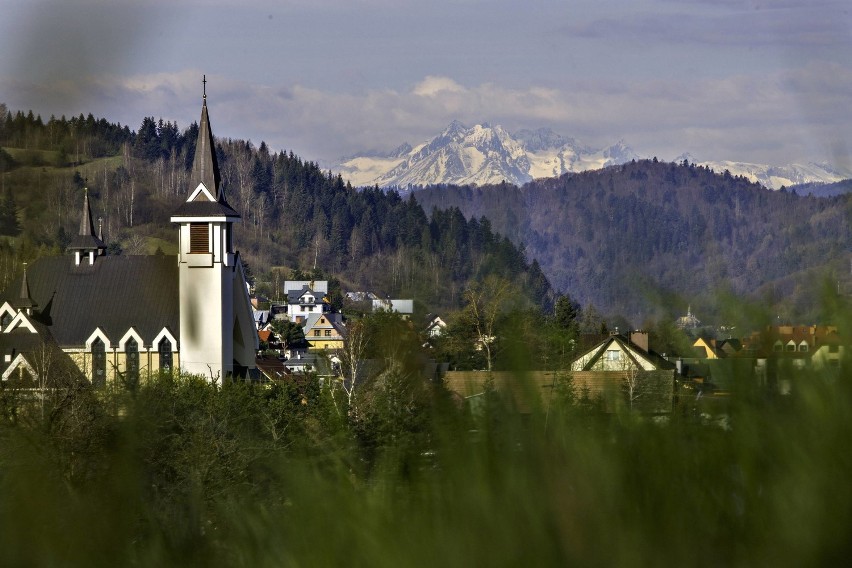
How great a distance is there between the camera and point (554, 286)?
2.34m

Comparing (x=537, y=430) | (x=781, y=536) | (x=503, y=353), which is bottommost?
(x=781, y=536)

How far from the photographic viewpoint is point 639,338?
2127 mm

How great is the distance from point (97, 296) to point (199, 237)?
6.44m

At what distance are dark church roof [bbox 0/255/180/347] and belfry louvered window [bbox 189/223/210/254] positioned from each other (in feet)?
8.05

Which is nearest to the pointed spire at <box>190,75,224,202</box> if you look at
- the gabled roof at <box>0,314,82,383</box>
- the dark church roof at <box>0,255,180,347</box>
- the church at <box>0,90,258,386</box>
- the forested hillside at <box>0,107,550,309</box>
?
the church at <box>0,90,258,386</box>

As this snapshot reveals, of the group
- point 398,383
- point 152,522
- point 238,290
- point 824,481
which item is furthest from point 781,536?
point 238,290

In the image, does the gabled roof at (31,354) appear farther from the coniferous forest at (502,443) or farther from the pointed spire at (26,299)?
the pointed spire at (26,299)

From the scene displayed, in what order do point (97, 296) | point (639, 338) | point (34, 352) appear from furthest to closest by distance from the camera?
point (97, 296), point (34, 352), point (639, 338)

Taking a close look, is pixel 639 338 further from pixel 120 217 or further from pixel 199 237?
pixel 199 237

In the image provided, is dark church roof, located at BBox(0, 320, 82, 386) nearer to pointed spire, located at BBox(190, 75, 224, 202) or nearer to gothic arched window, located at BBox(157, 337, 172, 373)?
gothic arched window, located at BBox(157, 337, 172, 373)

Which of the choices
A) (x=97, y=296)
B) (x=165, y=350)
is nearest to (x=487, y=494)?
(x=165, y=350)

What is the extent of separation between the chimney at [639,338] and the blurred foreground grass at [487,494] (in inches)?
4.9

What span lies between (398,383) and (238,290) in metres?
52.3

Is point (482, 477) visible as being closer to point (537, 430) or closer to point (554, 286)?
point (537, 430)
